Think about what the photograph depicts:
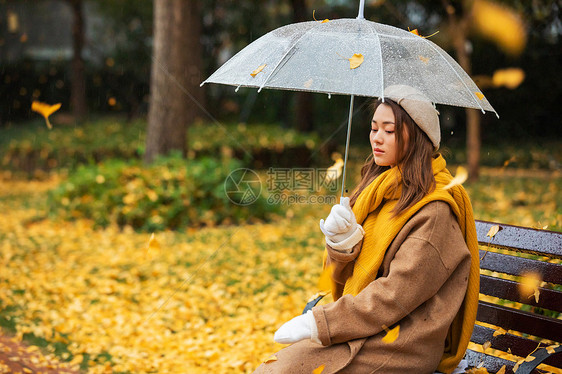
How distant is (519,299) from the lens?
2559 millimetres

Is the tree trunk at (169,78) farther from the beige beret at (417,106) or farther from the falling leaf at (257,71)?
the beige beret at (417,106)

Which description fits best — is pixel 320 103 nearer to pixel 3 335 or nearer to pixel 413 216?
pixel 3 335

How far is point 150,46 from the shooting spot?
73.6 feet

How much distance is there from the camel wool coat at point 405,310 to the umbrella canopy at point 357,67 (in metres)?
0.50

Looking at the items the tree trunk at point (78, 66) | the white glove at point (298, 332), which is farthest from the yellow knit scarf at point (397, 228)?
the tree trunk at point (78, 66)

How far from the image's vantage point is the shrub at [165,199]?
25.7 ft

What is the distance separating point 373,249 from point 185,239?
5.07 metres

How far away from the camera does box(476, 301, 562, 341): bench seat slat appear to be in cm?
242

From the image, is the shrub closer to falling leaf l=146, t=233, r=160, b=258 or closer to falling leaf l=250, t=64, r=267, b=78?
falling leaf l=146, t=233, r=160, b=258

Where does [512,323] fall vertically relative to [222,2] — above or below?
below

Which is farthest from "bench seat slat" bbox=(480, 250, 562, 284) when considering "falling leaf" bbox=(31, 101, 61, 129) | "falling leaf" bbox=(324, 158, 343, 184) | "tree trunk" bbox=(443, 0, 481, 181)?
"tree trunk" bbox=(443, 0, 481, 181)

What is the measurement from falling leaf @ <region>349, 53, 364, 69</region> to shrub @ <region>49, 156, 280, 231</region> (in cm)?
564

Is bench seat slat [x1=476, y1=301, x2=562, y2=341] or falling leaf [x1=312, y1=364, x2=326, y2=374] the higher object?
bench seat slat [x1=476, y1=301, x2=562, y2=341]

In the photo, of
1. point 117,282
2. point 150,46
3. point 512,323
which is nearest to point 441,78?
point 512,323
